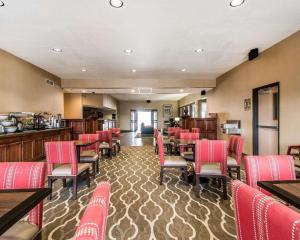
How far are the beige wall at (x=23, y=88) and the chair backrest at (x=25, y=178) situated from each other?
380cm

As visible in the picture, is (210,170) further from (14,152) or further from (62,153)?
(14,152)

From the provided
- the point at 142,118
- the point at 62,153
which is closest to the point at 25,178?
the point at 62,153

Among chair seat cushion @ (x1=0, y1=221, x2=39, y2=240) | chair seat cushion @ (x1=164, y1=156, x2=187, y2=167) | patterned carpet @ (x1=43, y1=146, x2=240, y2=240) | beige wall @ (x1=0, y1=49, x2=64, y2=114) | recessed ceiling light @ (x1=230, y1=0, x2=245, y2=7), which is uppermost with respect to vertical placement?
recessed ceiling light @ (x1=230, y1=0, x2=245, y2=7)

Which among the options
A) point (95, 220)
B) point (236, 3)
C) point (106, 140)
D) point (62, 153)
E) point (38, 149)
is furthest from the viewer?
point (106, 140)

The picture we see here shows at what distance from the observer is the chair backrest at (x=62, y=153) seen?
2938 mm

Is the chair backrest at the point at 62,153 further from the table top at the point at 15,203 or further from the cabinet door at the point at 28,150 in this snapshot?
the cabinet door at the point at 28,150

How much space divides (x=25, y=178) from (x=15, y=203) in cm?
39

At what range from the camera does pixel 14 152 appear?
13.2 feet

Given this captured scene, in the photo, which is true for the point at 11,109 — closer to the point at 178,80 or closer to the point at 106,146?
the point at 106,146

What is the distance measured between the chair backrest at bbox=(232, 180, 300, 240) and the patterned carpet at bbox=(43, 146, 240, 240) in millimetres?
1452

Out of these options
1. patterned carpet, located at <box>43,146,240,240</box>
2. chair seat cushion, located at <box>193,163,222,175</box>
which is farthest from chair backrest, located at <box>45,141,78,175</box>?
chair seat cushion, located at <box>193,163,222,175</box>

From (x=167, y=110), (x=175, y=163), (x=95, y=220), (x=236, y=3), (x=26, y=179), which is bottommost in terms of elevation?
(x=175, y=163)

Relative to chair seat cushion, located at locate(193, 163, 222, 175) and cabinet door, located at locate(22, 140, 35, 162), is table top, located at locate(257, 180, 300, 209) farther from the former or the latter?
cabinet door, located at locate(22, 140, 35, 162)

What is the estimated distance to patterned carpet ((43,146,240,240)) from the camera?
6.98ft
